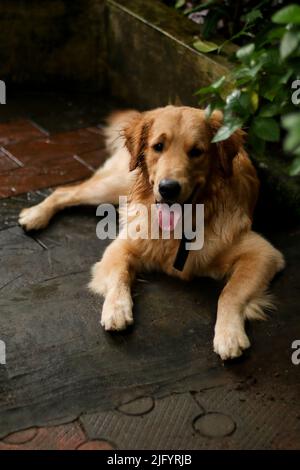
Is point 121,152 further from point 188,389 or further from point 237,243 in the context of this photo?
point 188,389

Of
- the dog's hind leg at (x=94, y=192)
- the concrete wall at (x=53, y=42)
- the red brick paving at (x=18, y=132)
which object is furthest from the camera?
the concrete wall at (x=53, y=42)

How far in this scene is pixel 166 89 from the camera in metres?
5.16

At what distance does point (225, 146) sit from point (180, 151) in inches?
10.5

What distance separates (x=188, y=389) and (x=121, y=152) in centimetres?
202

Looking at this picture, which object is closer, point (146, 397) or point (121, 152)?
point (146, 397)

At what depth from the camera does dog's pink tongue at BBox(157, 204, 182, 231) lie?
11.5 ft

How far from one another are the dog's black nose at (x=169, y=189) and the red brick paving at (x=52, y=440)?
3.90 ft

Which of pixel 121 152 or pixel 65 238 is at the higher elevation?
pixel 121 152

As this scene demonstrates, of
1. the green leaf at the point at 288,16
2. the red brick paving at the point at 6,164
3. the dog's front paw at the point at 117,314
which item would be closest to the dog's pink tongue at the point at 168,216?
the dog's front paw at the point at 117,314

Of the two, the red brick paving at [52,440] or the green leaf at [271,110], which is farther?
the red brick paving at [52,440]

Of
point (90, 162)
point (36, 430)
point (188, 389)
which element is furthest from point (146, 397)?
point (90, 162)

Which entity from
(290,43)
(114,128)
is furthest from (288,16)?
(114,128)

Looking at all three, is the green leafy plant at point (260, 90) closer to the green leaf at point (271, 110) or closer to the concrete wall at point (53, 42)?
the green leaf at point (271, 110)

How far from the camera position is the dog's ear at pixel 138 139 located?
11.6 feet
